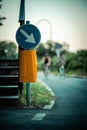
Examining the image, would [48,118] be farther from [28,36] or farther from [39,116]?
[28,36]

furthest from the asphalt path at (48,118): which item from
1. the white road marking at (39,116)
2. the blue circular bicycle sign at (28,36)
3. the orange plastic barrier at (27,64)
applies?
the blue circular bicycle sign at (28,36)

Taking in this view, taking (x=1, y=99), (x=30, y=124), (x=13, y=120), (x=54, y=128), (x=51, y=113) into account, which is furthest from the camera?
(x=1, y=99)

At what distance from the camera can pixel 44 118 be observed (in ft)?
29.1

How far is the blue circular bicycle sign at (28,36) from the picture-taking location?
1093cm

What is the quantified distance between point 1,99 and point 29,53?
1.58 m

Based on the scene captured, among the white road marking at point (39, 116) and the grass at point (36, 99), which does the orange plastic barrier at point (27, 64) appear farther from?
the white road marking at point (39, 116)

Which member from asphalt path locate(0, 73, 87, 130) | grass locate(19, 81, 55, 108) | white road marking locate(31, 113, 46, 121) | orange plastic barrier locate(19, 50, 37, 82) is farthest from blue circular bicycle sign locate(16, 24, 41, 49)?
white road marking locate(31, 113, 46, 121)

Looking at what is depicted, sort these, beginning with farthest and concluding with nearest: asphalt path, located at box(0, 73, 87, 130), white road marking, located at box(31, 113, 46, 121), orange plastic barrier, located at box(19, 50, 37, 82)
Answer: orange plastic barrier, located at box(19, 50, 37, 82), white road marking, located at box(31, 113, 46, 121), asphalt path, located at box(0, 73, 87, 130)

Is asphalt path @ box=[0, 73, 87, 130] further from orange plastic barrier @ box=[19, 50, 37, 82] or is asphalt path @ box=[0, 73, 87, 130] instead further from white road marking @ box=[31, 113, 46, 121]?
orange plastic barrier @ box=[19, 50, 37, 82]

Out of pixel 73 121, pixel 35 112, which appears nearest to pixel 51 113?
pixel 35 112

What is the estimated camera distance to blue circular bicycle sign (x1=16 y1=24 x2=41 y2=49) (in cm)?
1093

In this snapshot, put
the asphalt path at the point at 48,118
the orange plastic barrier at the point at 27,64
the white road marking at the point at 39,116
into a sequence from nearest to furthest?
1. the asphalt path at the point at 48,118
2. the white road marking at the point at 39,116
3. the orange plastic barrier at the point at 27,64

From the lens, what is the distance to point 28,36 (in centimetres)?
1096

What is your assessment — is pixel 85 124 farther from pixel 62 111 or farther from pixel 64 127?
pixel 62 111
